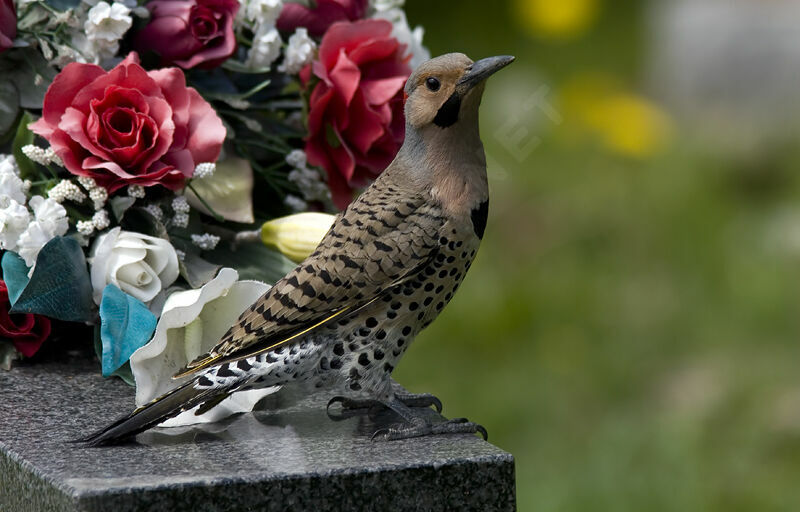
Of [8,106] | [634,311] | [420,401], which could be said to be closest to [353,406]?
[420,401]

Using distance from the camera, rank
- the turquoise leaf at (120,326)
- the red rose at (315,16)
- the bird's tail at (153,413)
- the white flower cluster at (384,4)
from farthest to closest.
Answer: the white flower cluster at (384,4)
the red rose at (315,16)
the turquoise leaf at (120,326)
the bird's tail at (153,413)

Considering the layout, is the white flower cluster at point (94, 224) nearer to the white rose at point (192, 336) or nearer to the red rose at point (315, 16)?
the white rose at point (192, 336)

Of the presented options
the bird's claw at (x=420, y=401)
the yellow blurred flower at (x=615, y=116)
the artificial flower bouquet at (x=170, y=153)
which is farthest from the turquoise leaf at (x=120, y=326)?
the yellow blurred flower at (x=615, y=116)

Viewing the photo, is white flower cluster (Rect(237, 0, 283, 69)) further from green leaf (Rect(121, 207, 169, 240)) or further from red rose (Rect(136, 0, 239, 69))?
green leaf (Rect(121, 207, 169, 240))

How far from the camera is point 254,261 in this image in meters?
2.42

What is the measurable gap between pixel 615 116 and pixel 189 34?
4700 millimetres

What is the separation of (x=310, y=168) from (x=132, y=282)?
572 mm

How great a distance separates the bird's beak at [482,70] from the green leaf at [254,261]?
2.10ft

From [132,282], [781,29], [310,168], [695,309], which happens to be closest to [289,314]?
[132,282]

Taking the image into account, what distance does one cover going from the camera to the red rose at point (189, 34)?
2.43 meters

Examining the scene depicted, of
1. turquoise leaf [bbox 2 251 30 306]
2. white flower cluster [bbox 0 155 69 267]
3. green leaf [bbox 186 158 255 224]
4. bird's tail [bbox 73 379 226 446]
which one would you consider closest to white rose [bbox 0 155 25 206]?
white flower cluster [bbox 0 155 69 267]

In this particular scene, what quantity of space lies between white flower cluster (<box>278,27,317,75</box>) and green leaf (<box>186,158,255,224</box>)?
29 cm

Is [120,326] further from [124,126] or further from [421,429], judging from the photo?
[421,429]

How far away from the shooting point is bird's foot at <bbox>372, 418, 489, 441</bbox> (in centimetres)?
194
